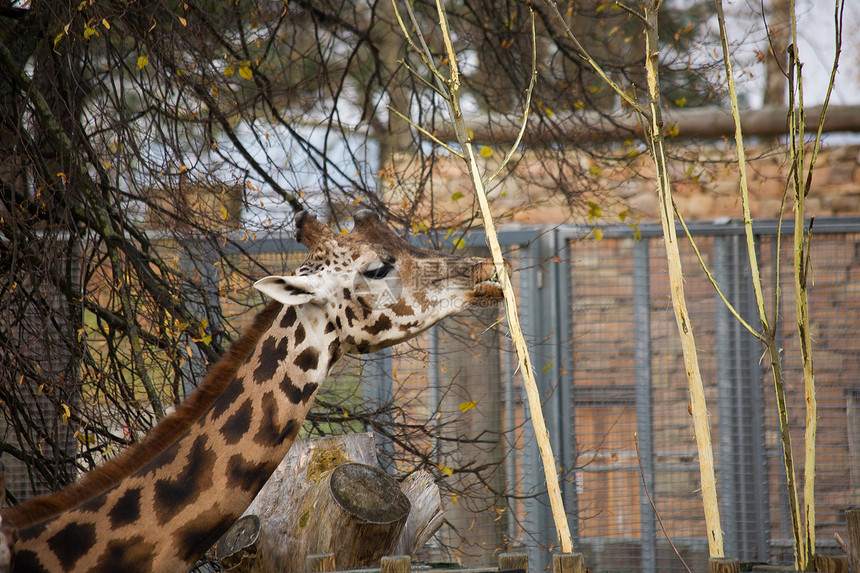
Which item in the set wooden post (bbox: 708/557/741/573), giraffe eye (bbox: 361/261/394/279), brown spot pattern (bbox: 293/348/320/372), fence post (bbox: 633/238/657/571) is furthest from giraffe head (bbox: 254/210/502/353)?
fence post (bbox: 633/238/657/571)

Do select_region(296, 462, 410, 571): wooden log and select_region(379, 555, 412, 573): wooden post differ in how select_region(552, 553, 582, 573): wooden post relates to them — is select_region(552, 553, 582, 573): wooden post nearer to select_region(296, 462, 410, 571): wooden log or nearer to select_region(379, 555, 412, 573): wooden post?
select_region(379, 555, 412, 573): wooden post

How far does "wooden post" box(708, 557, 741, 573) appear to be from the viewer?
1775 millimetres

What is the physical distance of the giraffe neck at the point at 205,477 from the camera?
2199 mm

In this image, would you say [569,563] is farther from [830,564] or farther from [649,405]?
[649,405]

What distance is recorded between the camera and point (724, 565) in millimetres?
1779

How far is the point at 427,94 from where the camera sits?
4730 mm

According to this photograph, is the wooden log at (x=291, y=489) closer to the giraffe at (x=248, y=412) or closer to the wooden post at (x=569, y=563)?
the giraffe at (x=248, y=412)

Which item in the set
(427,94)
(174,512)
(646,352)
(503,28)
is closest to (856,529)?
(174,512)

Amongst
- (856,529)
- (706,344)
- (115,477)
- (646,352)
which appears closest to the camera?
(856,529)

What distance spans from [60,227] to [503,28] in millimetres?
3115

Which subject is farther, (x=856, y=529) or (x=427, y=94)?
(x=427, y=94)

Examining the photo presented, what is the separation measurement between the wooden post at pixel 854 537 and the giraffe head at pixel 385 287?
120 cm

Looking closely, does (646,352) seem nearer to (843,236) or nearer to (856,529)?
(843,236)

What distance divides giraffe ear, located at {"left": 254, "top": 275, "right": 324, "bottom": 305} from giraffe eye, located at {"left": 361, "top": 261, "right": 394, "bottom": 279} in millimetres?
189
